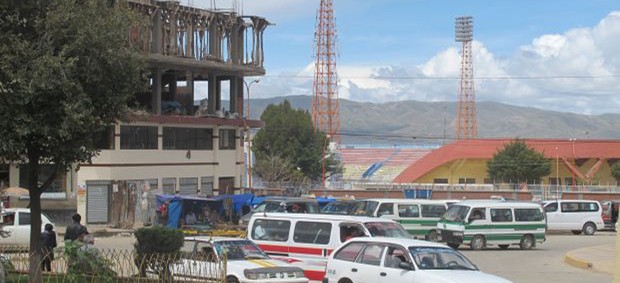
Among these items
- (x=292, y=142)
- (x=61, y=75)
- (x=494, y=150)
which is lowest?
(x=494, y=150)

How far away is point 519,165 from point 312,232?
71.8 meters

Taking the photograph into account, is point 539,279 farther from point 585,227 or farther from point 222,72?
point 222,72

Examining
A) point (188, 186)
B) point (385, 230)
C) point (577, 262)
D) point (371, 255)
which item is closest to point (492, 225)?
point (577, 262)

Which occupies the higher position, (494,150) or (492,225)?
(494,150)

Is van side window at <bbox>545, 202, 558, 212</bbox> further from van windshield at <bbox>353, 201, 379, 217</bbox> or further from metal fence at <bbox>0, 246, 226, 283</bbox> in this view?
metal fence at <bbox>0, 246, 226, 283</bbox>

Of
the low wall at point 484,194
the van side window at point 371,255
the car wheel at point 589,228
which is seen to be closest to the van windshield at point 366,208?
the car wheel at point 589,228

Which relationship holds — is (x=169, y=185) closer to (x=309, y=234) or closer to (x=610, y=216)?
(x=610, y=216)

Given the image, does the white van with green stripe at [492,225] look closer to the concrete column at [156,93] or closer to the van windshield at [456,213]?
the van windshield at [456,213]

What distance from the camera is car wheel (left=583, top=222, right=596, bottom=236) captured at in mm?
47719

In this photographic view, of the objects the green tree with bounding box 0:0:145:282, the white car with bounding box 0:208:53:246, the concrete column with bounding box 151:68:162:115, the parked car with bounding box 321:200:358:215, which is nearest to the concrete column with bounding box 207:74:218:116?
the concrete column with bounding box 151:68:162:115

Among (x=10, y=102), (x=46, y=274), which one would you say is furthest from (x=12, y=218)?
(x=10, y=102)

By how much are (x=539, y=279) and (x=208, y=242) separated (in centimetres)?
980

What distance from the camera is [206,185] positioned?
57.9 m

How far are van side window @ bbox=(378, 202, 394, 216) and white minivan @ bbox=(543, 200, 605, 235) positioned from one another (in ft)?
43.0
